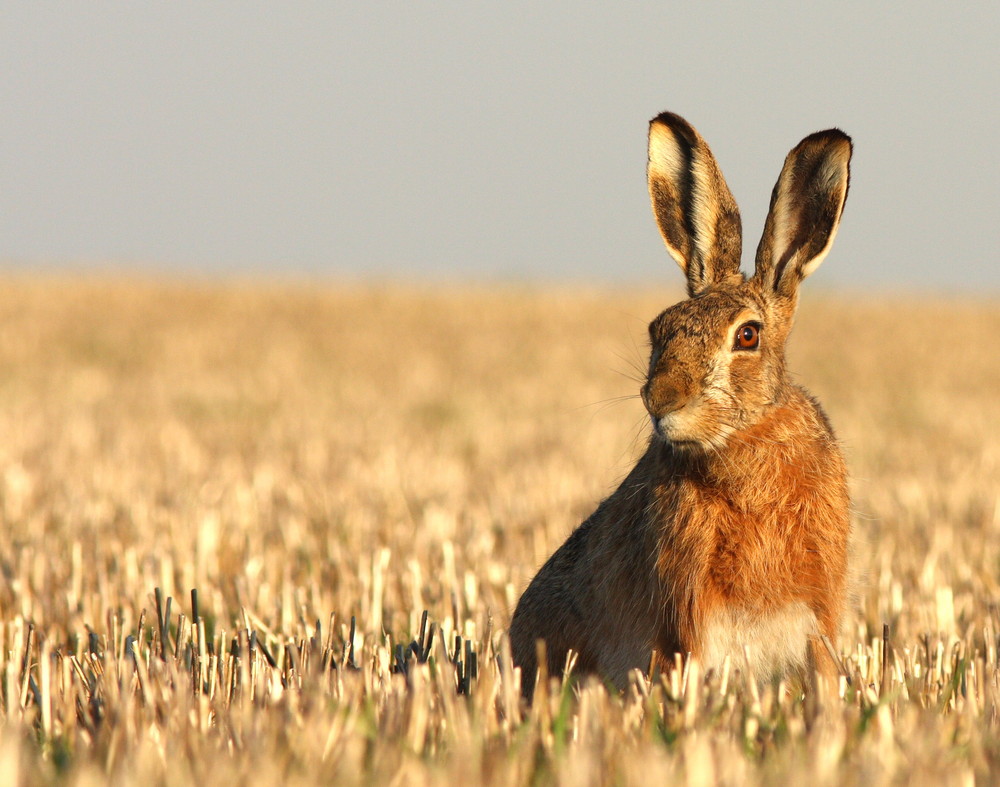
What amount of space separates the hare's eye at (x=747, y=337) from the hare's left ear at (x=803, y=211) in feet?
1.02

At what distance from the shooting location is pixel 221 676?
11.1 ft

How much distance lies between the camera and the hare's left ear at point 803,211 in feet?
12.2

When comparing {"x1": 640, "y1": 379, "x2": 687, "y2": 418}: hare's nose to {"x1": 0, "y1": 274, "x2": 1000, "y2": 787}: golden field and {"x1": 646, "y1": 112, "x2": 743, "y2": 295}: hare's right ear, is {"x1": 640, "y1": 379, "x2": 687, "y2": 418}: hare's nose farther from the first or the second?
{"x1": 646, "y1": 112, "x2": 743, "y2": 295}: hare's right ear

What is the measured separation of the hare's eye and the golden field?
53 cm

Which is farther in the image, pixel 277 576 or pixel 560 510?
pixel 560 510

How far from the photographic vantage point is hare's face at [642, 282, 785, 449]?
132 inches

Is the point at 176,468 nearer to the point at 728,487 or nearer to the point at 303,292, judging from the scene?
the point at 728,487

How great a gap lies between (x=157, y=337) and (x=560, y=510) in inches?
623

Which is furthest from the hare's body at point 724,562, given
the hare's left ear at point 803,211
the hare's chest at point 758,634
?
the hare's left ear at point 803,211

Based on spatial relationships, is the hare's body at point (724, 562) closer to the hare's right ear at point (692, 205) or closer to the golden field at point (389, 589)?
the golden field at point (389, 589)

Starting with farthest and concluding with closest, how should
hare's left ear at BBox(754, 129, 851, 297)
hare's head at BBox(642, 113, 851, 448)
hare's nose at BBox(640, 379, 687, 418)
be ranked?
hare's left ear at BBox(754, 129, 851, 297), hare's head at BBox(642, 113, 851, 448), hare's nose at BBox(640, 379, 687, 418)

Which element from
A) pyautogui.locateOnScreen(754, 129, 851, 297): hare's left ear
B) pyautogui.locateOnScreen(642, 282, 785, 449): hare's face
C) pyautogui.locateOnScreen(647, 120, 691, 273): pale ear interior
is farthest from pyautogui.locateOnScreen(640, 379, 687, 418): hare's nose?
pyautogui.locateOnScreen(647, 120, 691, 273): pale ear interior

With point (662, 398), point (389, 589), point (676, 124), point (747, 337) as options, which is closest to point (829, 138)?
point (676, 124)

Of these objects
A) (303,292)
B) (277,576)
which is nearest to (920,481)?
(277,576)
